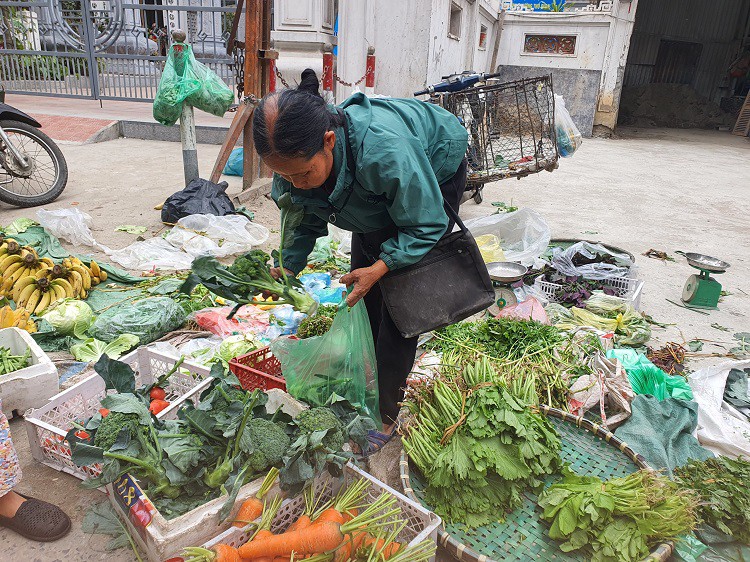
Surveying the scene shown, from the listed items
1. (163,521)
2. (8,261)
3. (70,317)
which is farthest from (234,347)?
(8,261)

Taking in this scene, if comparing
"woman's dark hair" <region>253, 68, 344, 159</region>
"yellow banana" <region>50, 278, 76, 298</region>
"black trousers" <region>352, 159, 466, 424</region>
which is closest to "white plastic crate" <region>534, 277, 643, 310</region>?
"black trousers" <region>352, 159, 466, 424</region>

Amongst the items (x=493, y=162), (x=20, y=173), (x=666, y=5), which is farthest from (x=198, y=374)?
(x=666, y=5)

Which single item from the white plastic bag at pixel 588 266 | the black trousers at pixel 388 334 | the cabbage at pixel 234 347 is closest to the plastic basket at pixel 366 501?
the black trousers at pixel 388 334

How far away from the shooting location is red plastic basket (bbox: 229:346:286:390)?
2574mm

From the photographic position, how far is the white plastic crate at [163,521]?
160 centimetres

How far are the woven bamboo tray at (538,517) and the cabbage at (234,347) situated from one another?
1283 mm

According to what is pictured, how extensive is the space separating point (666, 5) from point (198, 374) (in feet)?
76.0

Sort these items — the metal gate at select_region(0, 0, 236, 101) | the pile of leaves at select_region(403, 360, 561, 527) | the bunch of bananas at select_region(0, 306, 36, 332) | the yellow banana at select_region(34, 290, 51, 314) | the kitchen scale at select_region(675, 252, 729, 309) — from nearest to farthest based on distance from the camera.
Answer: the pile of leaves at select_region(403, 360, 561, 527) < the bunch of bananas at select_region(0, 306, 36, 332) < the yellow banana at select_region(34, 290, 51, 314) < the kitchen scale at select_region(675, 252, 729, 309) < the metal gate at select_region(0, 0, 236, 101)

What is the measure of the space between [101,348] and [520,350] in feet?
7.91

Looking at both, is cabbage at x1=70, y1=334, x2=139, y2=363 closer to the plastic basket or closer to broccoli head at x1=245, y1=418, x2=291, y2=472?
broccoli head at x1=245, y1=418, x2=291, y2=472

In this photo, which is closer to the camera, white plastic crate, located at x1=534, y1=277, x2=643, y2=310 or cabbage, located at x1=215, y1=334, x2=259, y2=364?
cabbage, located at x1=215, y1=334, x2=259, y2=364

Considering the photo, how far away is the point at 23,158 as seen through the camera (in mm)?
5434

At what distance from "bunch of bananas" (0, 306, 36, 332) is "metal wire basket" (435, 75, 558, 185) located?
149 inches

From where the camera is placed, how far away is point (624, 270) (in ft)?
13.7
